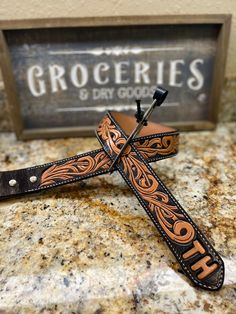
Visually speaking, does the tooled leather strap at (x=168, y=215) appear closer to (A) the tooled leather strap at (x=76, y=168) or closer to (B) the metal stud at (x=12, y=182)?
(A) the tooled leather strap at (x=76, y=168)

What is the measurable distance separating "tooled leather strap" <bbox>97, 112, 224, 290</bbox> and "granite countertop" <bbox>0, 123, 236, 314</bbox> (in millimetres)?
20

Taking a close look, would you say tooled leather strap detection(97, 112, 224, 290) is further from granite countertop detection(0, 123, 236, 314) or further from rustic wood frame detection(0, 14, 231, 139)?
rustic wood frame detection(0, 14, 231, 139)

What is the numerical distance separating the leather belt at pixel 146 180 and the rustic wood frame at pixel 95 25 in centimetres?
19

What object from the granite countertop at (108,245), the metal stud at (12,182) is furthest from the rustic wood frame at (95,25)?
the metal stud at (12,182)

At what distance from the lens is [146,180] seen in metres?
0.60

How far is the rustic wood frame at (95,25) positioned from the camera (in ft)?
2.39

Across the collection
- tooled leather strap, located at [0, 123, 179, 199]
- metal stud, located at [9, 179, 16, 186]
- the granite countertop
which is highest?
tooled leather strap, located at [0, 123, 179, 199]

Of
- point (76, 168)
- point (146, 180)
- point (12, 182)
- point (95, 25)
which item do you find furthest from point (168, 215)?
point (95, 25)

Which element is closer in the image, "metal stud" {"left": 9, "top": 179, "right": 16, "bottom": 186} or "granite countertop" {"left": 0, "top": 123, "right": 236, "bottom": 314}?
"granite countertop" {"left": 0, "top": 123, "right": 236, "bottom": 314}

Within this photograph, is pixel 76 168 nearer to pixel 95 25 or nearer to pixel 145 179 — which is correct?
pixel 145 179

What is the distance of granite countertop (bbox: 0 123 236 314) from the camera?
46 centimetres

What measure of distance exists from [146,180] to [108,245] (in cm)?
15

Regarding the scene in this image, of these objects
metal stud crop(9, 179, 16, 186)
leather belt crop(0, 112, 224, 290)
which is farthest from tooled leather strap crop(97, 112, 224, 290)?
metal stud crop(9, 179, 16, 186)

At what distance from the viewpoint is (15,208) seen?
0.63 metres
